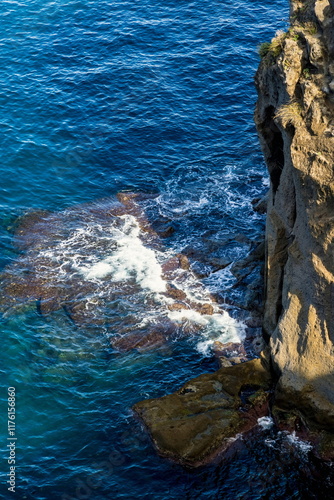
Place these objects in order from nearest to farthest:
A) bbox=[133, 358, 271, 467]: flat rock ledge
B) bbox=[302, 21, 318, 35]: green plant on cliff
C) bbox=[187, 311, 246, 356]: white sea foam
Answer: bbox=[302, 21, 318, 35]: green plant on cliff, bbox=[133, 358, 271, 467]: flat rock ledge, bbox=[187, 311, 246, 356]: white sea foam

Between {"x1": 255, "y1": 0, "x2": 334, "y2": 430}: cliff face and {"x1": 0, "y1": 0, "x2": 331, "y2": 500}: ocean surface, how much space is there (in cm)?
303

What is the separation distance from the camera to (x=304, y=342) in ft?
98.5

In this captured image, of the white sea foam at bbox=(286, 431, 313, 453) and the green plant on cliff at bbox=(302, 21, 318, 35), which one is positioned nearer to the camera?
the green plant on cliff at bbox=(302, 21, 318, 35)

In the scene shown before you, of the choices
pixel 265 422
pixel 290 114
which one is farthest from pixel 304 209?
pixel 265 422

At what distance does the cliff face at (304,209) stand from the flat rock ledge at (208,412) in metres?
1.40

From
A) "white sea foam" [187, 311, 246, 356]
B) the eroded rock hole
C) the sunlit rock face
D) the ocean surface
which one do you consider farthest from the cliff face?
the sunlit rock face

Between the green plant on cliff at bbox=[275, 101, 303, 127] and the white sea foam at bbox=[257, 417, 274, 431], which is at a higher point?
the green plant on cliff at bbox=[275, 101, 303, 127]

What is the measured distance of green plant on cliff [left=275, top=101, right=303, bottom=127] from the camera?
2842 cm

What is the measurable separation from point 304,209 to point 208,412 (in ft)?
35.1

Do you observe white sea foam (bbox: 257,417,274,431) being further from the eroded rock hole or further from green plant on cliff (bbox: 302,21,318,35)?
green plant on cliff (bbox: 302,21,318,35)

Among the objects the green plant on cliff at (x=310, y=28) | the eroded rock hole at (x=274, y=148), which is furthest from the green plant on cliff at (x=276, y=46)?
the eroded rock hole at (x=274, y=148)

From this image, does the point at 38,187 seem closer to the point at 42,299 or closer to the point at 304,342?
the point at 42,299

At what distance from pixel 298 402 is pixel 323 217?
30.2 ft

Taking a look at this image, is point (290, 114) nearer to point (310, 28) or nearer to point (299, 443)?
point (310, 28)
